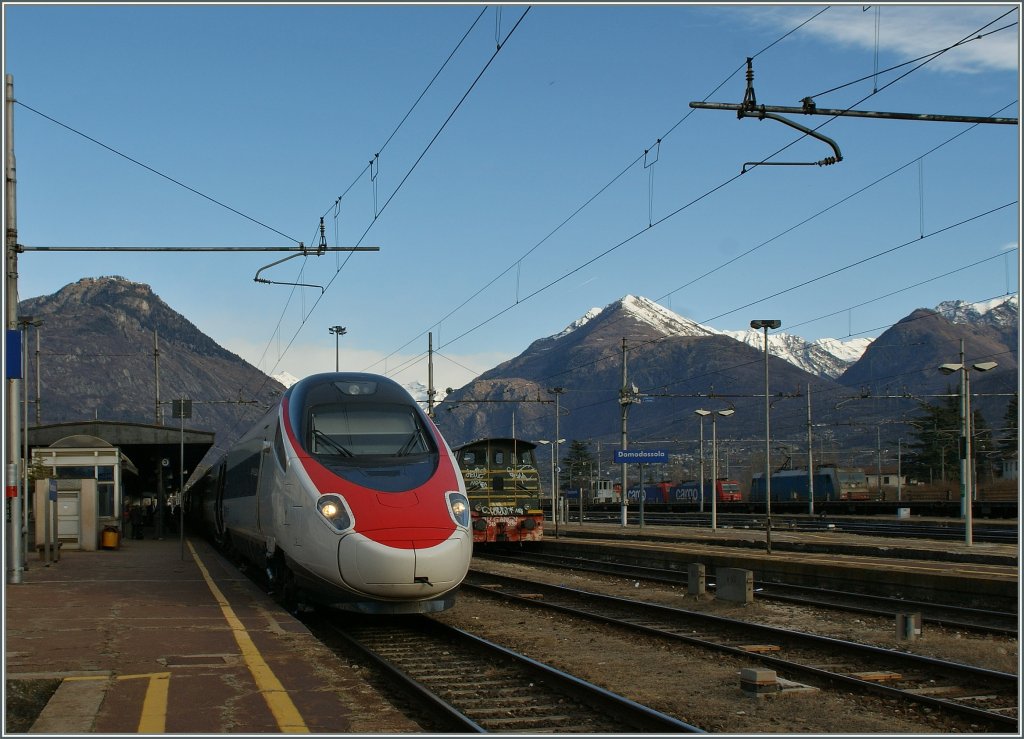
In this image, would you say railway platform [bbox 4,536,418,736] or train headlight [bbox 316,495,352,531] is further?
train headlight [bbox 316,495,352,531]

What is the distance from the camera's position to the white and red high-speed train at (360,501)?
13.3m

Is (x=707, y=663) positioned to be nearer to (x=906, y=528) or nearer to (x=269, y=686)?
(x=269, y=686)

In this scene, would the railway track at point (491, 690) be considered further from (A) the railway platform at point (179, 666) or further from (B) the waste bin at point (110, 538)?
(B) the waste bin at point (110, 538)

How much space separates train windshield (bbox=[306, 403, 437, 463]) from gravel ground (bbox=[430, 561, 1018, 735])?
2639 mm

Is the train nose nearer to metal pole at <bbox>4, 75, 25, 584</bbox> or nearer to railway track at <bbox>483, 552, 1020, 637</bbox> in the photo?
railway track at <bbox>483, 552, 1020, 637</bbox>

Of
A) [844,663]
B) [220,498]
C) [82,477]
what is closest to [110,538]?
[82,477]

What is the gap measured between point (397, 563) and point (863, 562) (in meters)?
14.5

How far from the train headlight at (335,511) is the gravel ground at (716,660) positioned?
8.01 ft

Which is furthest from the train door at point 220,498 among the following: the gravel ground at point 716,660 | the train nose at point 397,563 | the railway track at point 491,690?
the train nose at point 397,563

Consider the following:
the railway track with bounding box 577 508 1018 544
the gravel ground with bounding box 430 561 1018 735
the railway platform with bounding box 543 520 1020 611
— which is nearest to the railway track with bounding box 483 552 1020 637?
the gravel ground with bounding box 430 561 1018 735

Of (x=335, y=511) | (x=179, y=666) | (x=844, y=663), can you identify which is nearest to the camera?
(x=179, y=666)

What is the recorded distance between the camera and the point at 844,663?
11.9m

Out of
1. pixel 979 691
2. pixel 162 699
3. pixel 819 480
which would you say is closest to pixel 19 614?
pixel 162 699

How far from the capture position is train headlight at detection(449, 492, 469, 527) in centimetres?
1401
